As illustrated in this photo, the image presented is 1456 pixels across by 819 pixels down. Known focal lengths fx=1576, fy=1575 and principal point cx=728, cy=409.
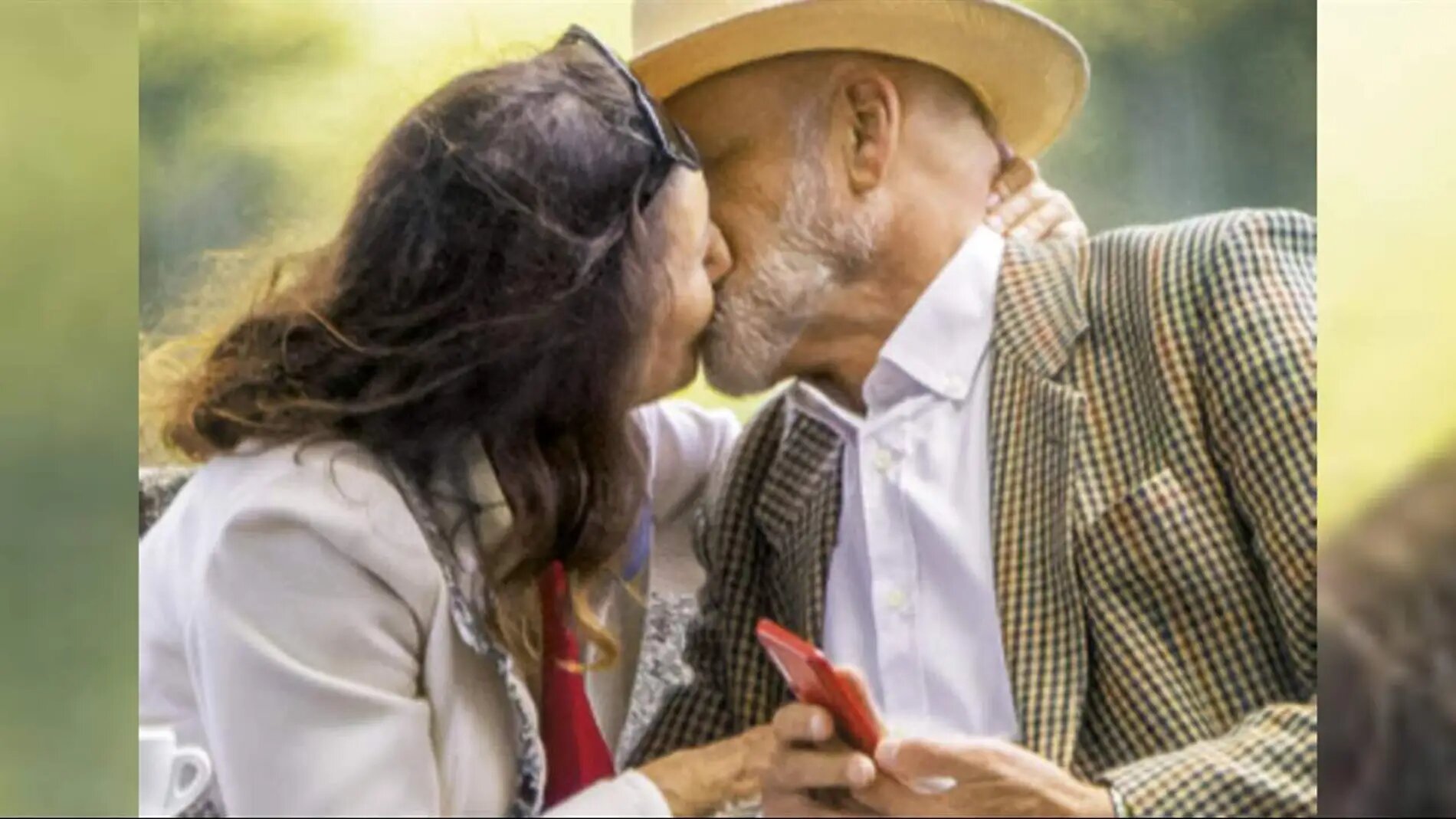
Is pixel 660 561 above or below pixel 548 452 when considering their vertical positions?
below

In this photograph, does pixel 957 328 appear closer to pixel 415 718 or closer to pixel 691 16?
pixel 691 16

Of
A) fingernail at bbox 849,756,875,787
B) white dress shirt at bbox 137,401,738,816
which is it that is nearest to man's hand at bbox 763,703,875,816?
fingernail at bbox 849,756,875,787

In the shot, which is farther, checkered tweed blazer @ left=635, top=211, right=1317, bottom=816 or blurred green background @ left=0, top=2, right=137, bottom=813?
blurred green background @ left=0, top=2, right=137, bottom=813

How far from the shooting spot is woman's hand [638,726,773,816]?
4.74 feet

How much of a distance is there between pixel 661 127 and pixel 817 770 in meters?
A: 0.60

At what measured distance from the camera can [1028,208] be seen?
1441mm

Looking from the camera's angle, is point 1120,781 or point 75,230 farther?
point 75,230

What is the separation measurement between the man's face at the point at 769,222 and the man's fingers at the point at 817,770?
34 centimetres

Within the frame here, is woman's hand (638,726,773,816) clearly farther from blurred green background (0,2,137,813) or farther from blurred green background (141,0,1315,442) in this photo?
blurred green background (0,2,137,813)

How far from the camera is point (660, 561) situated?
1.47 metres

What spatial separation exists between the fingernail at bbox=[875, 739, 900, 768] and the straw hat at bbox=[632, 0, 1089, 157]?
0.55 meters

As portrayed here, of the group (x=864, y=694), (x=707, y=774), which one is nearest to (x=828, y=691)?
(x=864, y=694)

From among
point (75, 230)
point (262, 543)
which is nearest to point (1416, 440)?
point (262, 543)

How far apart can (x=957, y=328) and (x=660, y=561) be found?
35cm
